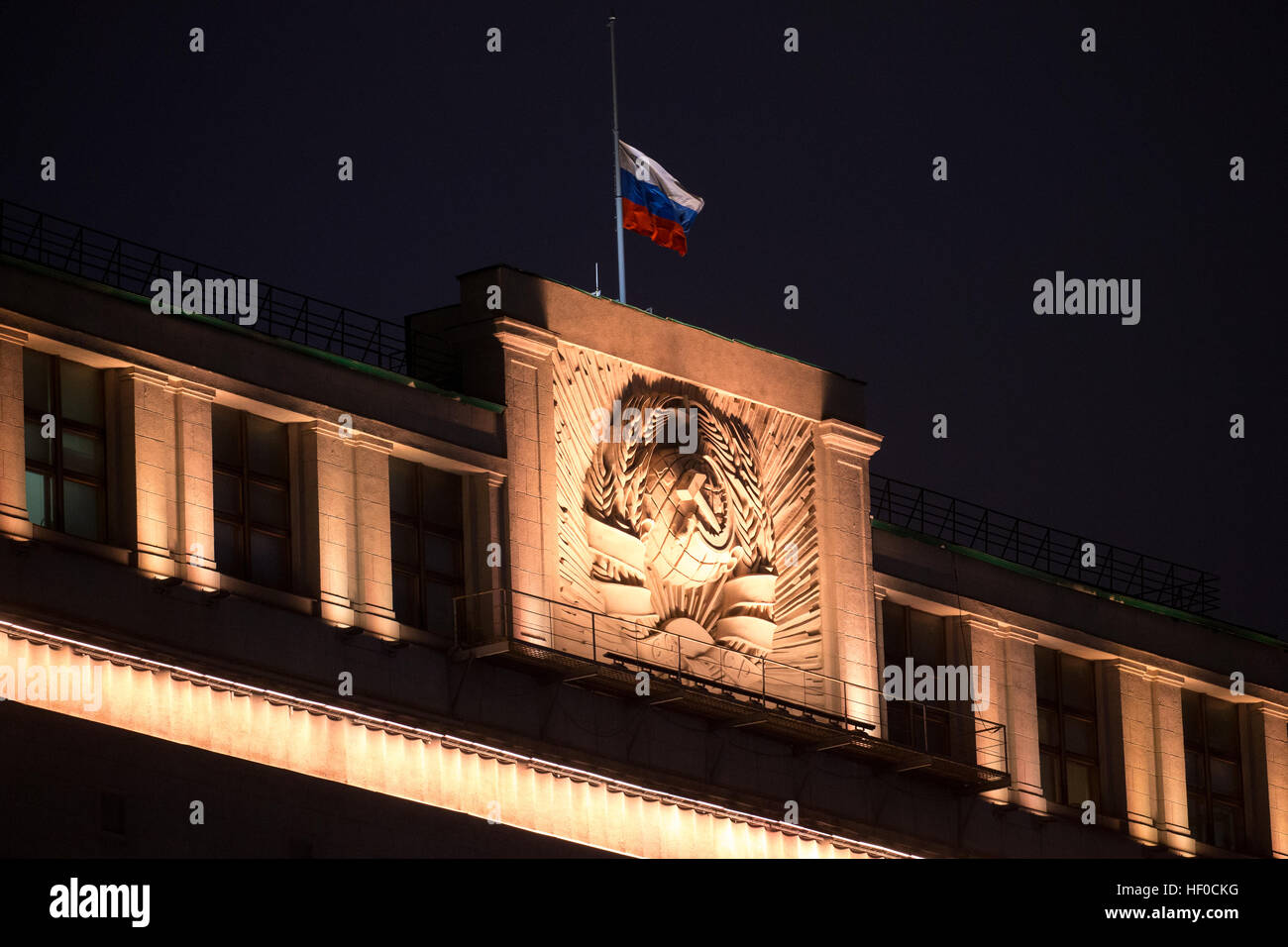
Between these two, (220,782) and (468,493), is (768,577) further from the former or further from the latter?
(220,782)

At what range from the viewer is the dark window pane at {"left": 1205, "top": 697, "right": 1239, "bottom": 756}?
61844 mm

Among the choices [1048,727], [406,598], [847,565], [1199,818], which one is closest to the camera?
[406,598]

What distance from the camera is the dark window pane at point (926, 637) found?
56688mm

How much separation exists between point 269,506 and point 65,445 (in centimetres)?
372

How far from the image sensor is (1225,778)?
202 ft

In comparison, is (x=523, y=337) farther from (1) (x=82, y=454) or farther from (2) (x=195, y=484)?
(1) (x=82, y=454)

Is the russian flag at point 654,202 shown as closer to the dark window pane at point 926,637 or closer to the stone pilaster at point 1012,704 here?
the dark window pane at point 926,637

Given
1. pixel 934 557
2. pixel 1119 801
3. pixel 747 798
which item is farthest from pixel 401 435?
pixel 1119 801

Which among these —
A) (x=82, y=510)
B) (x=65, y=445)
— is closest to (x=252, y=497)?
(x=82, y=510)

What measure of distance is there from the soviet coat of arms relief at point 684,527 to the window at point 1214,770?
1085cm

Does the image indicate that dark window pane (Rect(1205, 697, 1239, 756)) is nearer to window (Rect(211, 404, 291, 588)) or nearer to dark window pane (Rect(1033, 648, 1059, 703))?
dark window pane (Rect(1033, 648, 1059, 703))

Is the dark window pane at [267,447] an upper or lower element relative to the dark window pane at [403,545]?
upper

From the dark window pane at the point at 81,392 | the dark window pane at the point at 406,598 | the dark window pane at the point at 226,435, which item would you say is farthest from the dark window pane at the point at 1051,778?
the dark window pane at the point at 81,392

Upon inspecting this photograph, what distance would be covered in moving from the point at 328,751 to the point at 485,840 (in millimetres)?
2872
